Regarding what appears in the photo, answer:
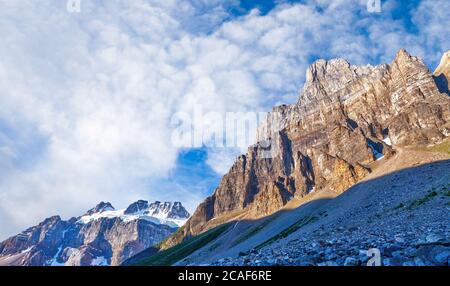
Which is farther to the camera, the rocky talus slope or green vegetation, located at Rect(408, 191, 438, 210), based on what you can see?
green vegetation, located at Rect(408, 191, 438, 210)

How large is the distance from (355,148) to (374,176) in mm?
52547

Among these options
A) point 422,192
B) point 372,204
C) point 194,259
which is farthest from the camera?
point 194,259

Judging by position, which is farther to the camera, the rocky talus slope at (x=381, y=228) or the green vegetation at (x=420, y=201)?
the green vegetation at (x=420, y=201)

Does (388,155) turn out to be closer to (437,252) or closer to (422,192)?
(422,192)

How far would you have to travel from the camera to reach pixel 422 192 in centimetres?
7994

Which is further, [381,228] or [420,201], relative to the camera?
[420,201]

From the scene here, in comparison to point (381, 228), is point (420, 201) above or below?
above

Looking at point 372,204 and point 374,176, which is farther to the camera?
point 374,176

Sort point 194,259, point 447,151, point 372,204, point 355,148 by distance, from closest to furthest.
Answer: point 372,204
point 447,151
point 194,259
point 355,148
